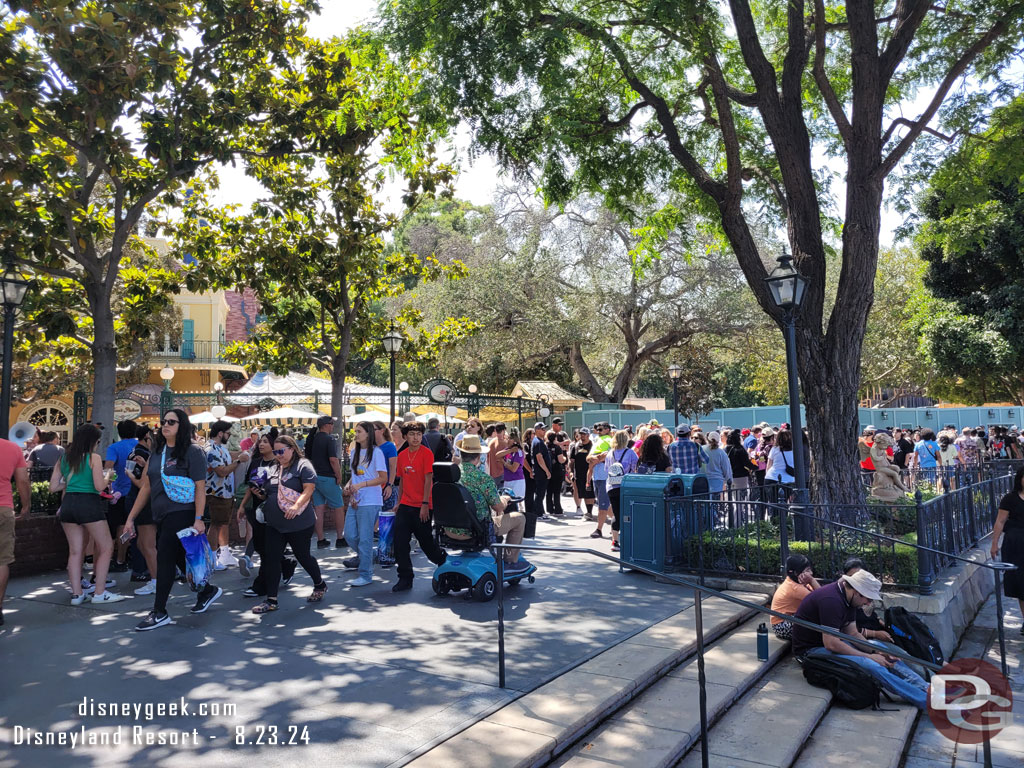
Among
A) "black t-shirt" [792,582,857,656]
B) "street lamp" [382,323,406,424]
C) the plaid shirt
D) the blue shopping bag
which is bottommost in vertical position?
"black t-shirt" [792,582,857,656]

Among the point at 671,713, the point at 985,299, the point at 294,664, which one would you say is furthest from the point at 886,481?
the point at 985,299

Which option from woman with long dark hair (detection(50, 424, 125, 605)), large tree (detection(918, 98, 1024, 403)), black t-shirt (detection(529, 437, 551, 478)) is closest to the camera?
woman with long dark hair (detection(50, 424, 125, 605))

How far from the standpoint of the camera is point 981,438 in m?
19.6

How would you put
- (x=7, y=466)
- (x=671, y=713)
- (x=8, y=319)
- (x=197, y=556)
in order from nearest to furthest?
1. (x=671, y=713)
2. (x=7, y=466)
3. (x=197, y=556)
4. (x=8, y=319)

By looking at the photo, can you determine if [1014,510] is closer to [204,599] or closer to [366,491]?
[366,491]

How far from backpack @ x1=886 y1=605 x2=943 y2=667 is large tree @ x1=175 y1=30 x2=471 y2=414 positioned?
8388 mm

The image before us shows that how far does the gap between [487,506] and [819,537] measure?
3.66 metres

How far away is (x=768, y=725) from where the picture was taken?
16.5 feet

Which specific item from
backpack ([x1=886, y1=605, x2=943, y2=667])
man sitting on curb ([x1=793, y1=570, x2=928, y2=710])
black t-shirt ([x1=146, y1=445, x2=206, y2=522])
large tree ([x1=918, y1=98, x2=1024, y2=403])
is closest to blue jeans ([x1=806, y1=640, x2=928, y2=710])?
man sitting on curb ([x1=793, y1=570, x2=928, y2=710])

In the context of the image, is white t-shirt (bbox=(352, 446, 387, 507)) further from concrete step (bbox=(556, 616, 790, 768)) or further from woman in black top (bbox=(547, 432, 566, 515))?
woman in black top (bbox=(547, 432, 566, 515))

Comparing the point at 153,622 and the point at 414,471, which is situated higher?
the point at 414,471

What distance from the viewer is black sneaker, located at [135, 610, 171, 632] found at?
6.31 meters

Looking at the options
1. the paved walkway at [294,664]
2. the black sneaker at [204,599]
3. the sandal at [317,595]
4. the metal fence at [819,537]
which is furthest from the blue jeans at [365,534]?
the metal fence at [819,537]

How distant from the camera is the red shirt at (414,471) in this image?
7.68 meters
